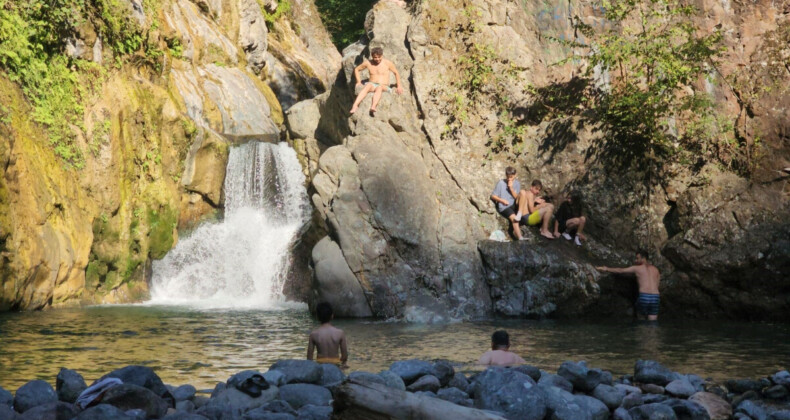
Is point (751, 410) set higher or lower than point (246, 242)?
lower

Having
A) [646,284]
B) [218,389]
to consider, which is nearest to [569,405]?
[218,389]

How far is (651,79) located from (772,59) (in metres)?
2.79

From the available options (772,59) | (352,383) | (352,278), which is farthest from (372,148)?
(352,383)

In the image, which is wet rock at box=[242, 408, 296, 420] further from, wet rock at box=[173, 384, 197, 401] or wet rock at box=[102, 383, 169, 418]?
wet rock at box=[173, 384, 197, 401]

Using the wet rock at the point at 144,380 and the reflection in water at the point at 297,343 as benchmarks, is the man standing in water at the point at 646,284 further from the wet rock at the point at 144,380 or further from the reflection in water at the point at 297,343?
the wet rock at the point at 144,380

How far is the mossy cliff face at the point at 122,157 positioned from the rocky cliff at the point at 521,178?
445cm

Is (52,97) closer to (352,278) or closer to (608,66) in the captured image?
(352,278)

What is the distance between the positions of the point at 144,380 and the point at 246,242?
1325 cm

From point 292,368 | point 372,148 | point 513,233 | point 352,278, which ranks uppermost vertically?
point 372,148

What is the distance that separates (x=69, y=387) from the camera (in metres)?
5.78

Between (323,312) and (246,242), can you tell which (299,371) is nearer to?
(323,312)

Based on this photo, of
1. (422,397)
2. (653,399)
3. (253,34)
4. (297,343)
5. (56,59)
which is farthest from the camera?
(253,34)

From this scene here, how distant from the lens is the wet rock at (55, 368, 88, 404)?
18.9 feet

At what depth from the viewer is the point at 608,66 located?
664 inches
